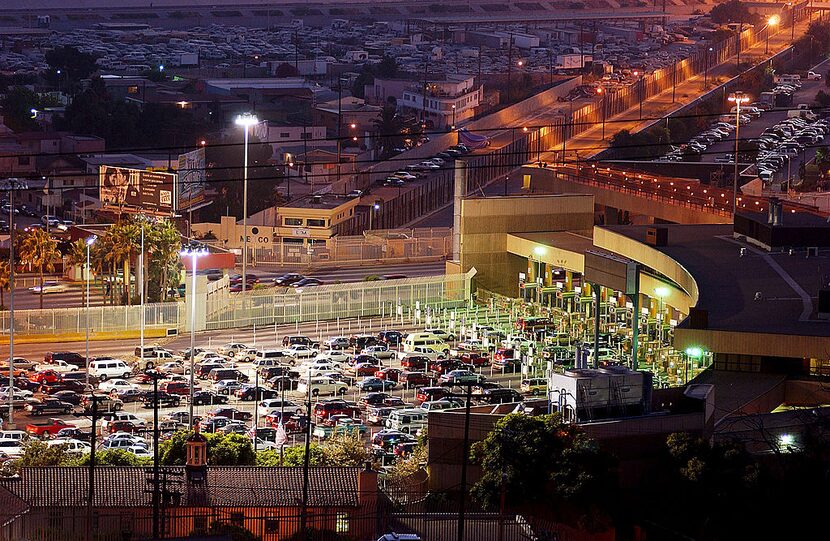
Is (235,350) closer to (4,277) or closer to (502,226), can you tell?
(4,277)

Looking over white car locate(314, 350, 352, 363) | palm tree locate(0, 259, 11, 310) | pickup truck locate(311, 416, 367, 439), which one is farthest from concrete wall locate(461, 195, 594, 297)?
pickup truck locate(311, 416, 367, 439)

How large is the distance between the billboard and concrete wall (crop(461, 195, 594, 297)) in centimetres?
910

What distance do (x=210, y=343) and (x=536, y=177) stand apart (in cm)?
1517

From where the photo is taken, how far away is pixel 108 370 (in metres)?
27.7

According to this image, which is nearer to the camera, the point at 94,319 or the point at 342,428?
the point at 342,428

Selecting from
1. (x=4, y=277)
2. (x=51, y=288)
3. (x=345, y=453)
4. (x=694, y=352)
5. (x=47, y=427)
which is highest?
(x=694, y=352)

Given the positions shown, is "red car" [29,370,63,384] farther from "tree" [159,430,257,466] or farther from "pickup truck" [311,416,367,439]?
"tree" [159,430,257,466]

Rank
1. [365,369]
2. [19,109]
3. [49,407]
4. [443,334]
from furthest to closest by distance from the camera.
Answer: [19,109] → [443,334] → [365,369] → [49,407]

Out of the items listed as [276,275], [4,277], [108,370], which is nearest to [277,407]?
[108,370]

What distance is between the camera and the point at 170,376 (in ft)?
89.9

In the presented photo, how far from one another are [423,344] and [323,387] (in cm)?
310

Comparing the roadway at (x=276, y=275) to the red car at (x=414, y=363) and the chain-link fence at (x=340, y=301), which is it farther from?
the red car at (x=414, y=363)

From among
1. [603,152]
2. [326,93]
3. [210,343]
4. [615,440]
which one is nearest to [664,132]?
[603,152]

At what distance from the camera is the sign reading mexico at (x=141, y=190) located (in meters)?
38.9
